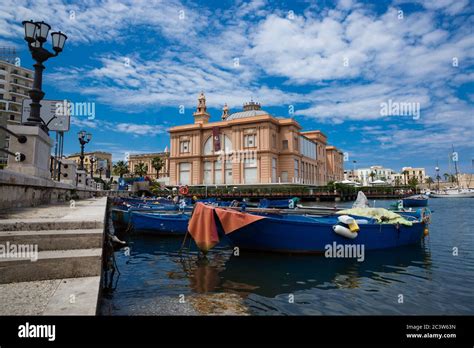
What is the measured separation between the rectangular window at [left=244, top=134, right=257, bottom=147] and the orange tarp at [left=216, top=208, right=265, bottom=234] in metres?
50.6

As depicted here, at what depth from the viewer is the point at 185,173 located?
2621 inches

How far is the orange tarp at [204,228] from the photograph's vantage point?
9039mm

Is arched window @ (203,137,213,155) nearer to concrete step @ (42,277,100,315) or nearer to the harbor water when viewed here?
the harbor water

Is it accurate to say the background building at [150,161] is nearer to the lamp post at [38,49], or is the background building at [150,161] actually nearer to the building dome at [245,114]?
the building dome at [245,114]

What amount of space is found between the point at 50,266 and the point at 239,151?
56.8 m

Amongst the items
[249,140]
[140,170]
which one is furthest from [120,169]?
[249,140]

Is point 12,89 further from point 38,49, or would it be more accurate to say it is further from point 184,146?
point 38,49

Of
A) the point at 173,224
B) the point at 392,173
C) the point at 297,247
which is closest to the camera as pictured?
the point at 297,247

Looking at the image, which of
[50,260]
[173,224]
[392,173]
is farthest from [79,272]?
[392,173]

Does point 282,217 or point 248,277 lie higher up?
point 282,217

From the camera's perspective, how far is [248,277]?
7.59 m
